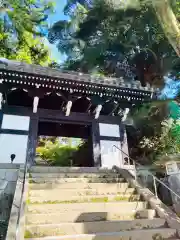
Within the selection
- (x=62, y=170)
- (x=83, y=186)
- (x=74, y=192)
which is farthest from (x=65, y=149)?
(x=74, y=192)

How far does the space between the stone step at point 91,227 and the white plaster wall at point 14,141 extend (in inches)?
168

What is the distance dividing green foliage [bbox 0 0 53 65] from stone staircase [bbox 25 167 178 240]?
11.4 metres

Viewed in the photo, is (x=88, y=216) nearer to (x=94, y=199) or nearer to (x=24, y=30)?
(x=94, y=199)

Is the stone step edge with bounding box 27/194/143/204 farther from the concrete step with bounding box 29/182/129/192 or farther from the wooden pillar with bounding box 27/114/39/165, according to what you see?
the wooden pillar with bounding box 27/114/39/165

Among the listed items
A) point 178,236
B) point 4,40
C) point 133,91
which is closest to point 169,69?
point 133,91

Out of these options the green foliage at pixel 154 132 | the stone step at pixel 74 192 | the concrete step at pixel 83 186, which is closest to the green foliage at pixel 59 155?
the green foliage at pixel 154 132

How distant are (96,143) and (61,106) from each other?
2.19 metres

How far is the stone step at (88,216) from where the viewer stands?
3.65 m

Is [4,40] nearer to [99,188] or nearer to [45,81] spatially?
[45,81]

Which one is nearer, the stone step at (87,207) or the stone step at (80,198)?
the stone step at (87,207)

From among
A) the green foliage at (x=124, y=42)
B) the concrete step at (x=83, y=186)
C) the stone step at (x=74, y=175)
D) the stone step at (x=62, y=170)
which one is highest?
the green foliage at (x=124, y=42)

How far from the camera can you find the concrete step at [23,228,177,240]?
127 inches

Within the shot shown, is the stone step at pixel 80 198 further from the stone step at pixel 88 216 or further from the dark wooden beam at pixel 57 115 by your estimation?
the dark wooden beam at pixel 57 115

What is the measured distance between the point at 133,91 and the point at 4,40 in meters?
10.4
